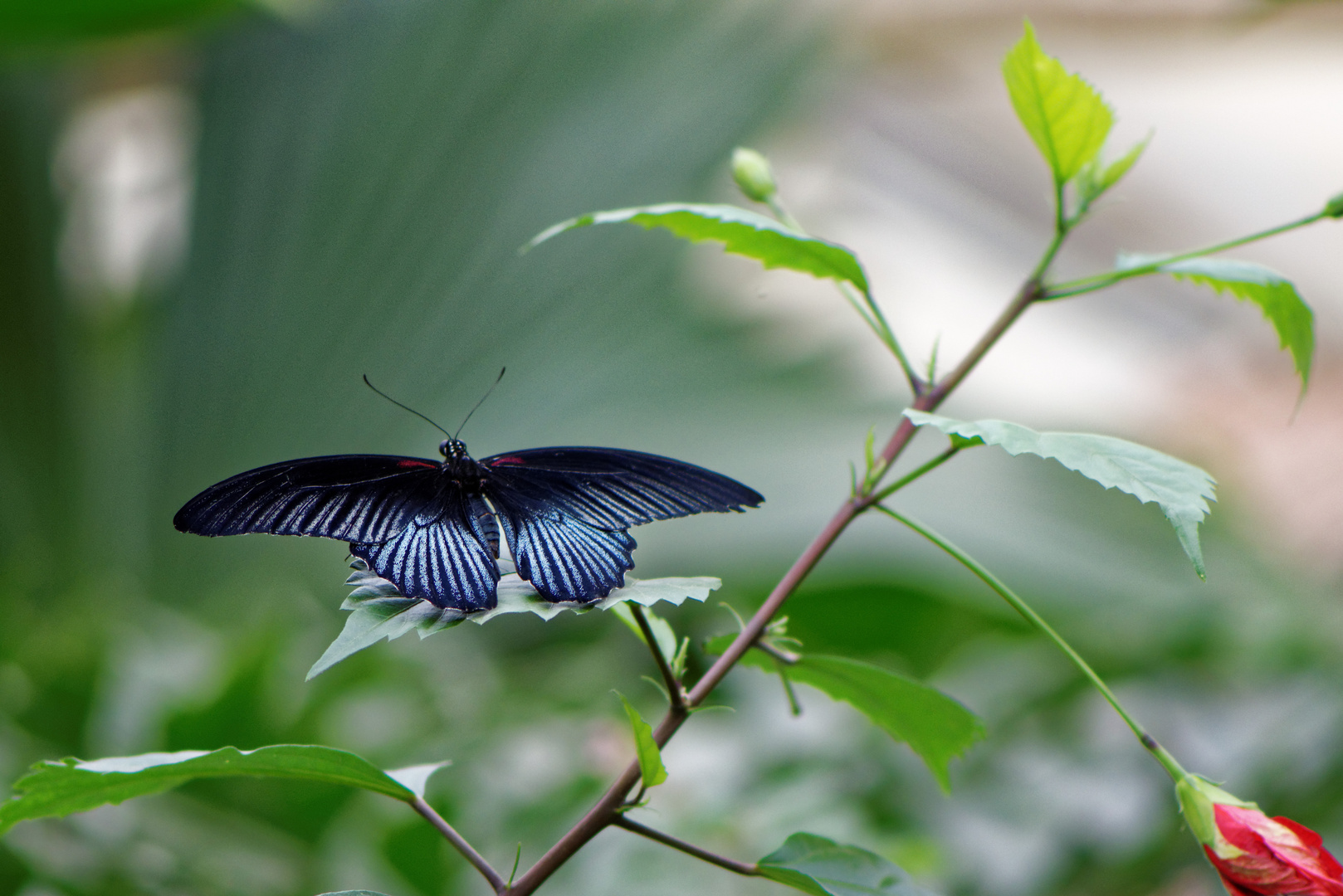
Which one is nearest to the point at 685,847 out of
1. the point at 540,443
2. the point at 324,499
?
the point at 324,499

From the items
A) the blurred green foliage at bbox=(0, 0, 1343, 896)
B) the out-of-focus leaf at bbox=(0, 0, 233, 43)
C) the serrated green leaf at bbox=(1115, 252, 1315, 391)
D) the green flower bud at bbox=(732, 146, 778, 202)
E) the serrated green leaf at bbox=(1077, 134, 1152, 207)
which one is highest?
the out-of-focus leaf at bbox=(0, 0, 233, 43)

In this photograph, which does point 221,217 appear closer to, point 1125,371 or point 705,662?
point 705,662

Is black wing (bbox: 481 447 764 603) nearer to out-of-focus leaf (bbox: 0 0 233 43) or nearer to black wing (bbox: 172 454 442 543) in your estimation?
black wing (bbox: 172 454 442 543)

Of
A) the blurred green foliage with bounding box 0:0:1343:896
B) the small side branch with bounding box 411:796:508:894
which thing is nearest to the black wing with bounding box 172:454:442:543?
the small side branch with bounding box 411:796:508:894

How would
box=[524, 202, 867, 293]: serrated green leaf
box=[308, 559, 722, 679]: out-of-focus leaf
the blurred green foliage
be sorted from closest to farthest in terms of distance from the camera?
box=[308, 559, 722, 679]: out-of-focus leaf < box=[524, 202, 867, 293]: serrated green leaf < the blurred green foliage

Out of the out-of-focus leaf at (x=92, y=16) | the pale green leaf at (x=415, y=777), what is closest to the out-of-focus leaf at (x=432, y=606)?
the pale green leaf at (x=415, y=777)
